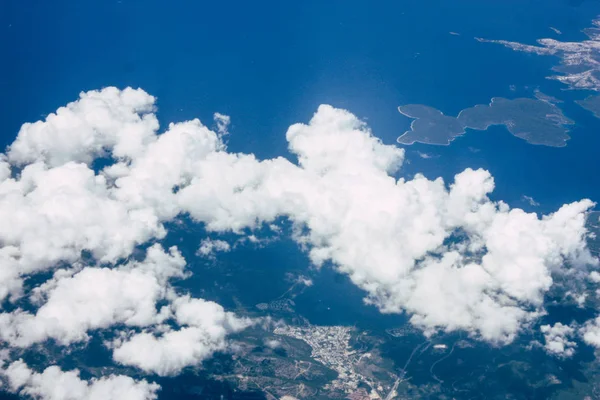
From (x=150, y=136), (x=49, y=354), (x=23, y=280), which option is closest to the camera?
(x=49, y=354)

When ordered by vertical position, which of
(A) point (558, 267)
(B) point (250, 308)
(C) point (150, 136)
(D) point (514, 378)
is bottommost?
(D) point (514, 378)

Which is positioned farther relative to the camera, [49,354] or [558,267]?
[558,267]

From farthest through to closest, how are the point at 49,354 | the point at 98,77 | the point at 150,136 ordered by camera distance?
the point at 98,77 → the point at 150,136 → the point at 49,354

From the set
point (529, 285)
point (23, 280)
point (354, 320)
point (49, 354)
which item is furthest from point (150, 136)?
point (529, 285)

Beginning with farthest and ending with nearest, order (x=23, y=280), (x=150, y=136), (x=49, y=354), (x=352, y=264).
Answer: (x=150, y=136)
(x=352, y=264)
(x=23, y=280)
(x=49, y=354)

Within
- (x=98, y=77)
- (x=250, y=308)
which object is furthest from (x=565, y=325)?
(x=98, y=77)

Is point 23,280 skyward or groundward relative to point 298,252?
groundward

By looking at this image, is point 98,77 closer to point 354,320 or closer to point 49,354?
point 49,354

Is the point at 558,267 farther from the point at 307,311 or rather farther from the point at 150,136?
the point at 150,136

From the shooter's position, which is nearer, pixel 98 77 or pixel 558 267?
pixel 558 267
